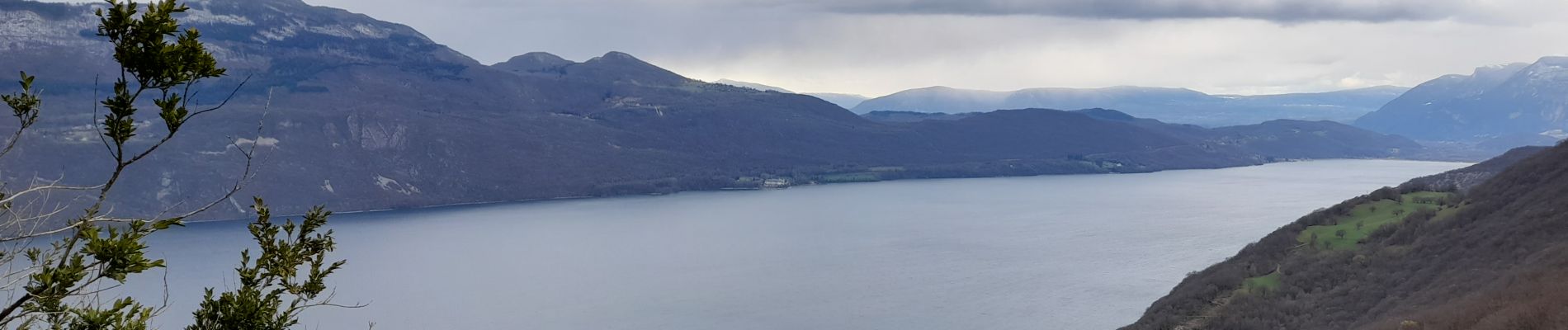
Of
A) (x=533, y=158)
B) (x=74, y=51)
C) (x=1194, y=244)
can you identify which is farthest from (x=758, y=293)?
(x=74, y=51)

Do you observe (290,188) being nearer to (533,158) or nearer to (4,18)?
(533,158)

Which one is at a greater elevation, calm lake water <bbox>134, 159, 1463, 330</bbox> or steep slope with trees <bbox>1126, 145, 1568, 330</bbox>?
steep slope with trees <bbox>1126, 145, 1568, 330</bbox>

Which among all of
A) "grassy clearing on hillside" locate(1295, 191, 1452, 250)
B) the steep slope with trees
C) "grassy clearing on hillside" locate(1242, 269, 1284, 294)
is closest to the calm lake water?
"grassy clearing on hillside" locate(1295, 191, 1452, 250)

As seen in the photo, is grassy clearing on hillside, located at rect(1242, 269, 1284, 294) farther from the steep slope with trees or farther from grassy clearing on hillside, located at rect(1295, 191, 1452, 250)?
grassy clearing on hillside, located at rect(1295, 191, 1452, 250)

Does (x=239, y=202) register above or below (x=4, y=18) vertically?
below

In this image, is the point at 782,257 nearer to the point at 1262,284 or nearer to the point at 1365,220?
Answer: the point at 1365,220

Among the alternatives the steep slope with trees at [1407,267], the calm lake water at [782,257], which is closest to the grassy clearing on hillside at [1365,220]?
the steep slope with trees at [1407,267]

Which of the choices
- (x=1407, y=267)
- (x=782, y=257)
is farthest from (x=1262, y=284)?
(x=782, y=257)
